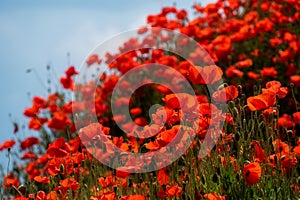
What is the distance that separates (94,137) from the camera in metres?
3.27

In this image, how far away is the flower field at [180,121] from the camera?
118 inches

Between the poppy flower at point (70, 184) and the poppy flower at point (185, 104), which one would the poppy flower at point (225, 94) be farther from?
the poppy flower at point (70, 184)

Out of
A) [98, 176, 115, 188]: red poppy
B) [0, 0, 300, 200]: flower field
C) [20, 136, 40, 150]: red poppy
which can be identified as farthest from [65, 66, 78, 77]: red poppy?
[98, 176, 115, 188]: red poppy

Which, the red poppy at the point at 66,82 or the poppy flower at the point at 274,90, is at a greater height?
the red poppy at the point at 66,82

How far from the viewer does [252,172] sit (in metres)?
2.65

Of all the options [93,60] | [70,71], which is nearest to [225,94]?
[70,71]

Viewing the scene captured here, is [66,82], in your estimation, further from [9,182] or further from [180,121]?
[180,121]

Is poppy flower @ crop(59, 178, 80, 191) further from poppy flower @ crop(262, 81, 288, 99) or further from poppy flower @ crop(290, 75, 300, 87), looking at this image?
poppy flower @ crop(290, 75, 300, 87)

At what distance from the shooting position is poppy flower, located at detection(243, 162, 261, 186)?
264 centimetres

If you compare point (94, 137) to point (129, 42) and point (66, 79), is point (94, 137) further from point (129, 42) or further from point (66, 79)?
point (129, 42)

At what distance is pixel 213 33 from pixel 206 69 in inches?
182

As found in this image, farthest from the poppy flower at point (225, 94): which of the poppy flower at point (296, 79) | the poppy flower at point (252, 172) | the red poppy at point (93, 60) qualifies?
the red poppy at point (93, 60)

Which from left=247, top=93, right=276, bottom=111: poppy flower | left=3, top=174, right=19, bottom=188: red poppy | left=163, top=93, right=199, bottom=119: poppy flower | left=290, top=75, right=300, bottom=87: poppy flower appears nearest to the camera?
left=247, top=93, right=276, bottom=111: poppy flower

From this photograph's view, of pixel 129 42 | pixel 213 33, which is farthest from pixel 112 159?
pixel 213 33
